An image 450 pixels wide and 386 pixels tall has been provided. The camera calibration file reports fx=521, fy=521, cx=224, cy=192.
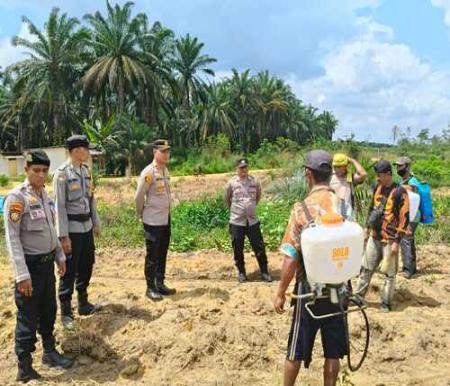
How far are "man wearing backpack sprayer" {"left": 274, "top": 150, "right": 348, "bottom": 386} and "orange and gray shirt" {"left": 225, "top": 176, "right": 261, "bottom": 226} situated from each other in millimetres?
3533

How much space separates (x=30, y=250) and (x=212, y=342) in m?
1.87

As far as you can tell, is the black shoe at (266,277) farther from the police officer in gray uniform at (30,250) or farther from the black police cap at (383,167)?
the police officer in gray uniform at (30,250)

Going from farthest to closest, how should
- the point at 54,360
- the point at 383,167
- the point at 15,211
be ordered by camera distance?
the point at 383,167
the point at 54,360
the point at 15,211

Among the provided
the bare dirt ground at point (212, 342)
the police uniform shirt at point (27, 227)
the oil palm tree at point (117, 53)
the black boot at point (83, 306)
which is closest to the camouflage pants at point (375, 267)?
the bare dirt ground at point (212, 342)

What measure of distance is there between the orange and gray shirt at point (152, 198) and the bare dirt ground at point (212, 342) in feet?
3.07

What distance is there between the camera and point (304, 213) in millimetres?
3422

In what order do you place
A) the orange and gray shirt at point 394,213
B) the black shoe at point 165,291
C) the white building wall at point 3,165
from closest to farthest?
1. the orange and gray shirt at point 394,213
2. the black shoe at point 165,291
3. the white building wall at point 3,165

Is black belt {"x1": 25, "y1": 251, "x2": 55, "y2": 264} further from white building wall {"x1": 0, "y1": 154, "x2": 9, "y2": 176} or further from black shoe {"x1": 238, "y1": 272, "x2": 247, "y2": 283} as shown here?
white building wall {"x1": 0, "y1": 154, "x2": 9, "y2": 176}

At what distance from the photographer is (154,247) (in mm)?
5906

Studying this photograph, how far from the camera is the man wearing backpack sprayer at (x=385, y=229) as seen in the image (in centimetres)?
568

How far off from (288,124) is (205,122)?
20345 millimetres

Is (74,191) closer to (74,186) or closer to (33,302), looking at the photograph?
(74,186)

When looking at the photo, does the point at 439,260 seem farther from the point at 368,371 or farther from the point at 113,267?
the point at 113,267

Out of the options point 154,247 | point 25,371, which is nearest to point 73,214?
point 154,247
